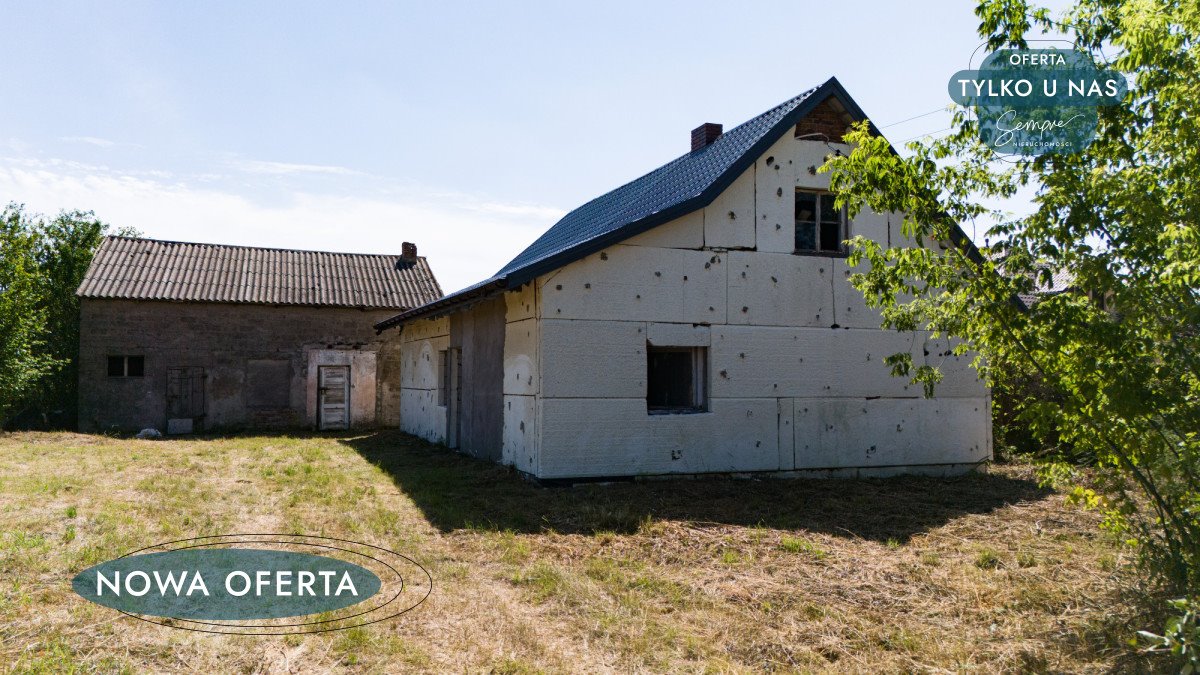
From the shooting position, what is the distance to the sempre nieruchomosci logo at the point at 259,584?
5.19 metres

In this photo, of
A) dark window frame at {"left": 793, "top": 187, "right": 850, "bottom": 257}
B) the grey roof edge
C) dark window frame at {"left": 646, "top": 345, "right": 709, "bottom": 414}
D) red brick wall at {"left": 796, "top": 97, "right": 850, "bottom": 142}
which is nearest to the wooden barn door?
the grey roof edge

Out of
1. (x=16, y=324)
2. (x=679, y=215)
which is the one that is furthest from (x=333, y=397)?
(x=679, y=215)

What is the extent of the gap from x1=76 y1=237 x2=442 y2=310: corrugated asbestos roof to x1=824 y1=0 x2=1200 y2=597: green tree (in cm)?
1754

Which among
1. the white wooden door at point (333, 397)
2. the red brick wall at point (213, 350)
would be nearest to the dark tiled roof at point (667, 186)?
the red brick wall at point (213, 350)

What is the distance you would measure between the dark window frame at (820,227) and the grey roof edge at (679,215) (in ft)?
3.45

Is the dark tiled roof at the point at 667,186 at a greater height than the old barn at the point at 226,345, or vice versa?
the dark tiled roof at the point at 667,186

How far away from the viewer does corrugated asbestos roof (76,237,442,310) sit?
19641mm

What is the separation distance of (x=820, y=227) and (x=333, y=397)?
13.9 m

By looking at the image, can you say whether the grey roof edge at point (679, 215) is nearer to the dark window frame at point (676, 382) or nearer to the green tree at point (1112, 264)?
the dark window frame at point (676, 382)

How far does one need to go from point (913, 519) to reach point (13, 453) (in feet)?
49.4

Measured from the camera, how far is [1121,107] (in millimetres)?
4891

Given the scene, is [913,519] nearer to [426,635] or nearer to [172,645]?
[426,635]

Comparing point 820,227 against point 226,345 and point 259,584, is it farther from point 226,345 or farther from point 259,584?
point 226,345

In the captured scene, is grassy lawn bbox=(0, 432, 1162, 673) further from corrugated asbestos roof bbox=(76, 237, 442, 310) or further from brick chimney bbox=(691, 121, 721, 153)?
corrugated asbestos roof bbox=(76, 237, 442, 310)
